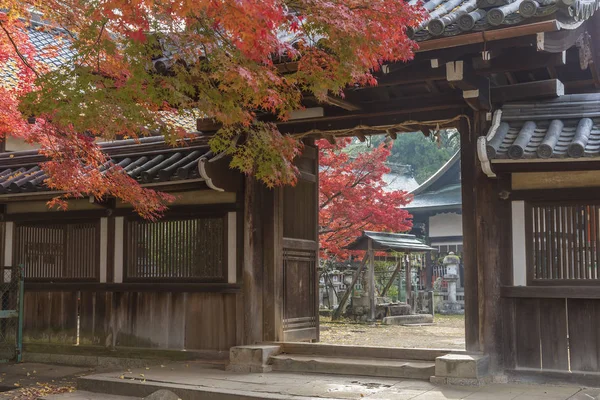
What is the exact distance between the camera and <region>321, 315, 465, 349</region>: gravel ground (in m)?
14.0

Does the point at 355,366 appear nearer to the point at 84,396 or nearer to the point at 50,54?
the point at 84,396

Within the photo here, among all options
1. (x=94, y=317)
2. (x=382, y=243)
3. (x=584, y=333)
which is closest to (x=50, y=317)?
(x=94, y=317)

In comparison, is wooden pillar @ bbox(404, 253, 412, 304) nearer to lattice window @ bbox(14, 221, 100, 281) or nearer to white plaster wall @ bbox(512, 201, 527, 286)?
lattice window @ bbox(14, 221, 100, 281)

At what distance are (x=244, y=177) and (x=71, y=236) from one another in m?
3.76

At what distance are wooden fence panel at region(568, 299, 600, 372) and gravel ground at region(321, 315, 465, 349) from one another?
3713 mm

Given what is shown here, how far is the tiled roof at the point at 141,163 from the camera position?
35.4 feet

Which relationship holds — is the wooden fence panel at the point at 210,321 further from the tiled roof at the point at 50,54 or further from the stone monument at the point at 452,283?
the stone monument at the point at 452,283

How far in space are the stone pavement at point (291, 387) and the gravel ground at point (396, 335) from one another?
3.48m

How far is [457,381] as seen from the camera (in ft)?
28.8

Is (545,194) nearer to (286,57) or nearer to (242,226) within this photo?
(286,57)

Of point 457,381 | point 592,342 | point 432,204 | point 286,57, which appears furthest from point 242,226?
point 432,204

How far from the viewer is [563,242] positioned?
29.8ft

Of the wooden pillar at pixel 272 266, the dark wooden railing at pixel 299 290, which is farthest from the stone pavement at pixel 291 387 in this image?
the dark wooden railing at pixel 299 290

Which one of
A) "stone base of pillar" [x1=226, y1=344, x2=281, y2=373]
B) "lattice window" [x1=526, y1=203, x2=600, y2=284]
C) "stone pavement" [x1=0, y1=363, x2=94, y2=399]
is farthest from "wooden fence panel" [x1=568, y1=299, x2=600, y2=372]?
"stone pavement" [x1=0, y1=363, x2=94, y2=399]
